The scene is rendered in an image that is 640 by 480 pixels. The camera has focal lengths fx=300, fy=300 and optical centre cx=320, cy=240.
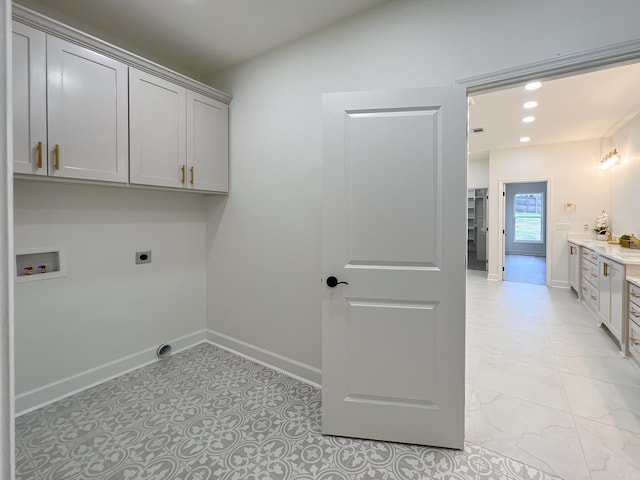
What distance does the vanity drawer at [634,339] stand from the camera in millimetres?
2619

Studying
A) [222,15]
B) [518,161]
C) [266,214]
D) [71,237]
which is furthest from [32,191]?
[518,161]

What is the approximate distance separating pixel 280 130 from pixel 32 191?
1.84 meters

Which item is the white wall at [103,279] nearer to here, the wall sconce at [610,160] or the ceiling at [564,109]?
the ceiling at [564,109]

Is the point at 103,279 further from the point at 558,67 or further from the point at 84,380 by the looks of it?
the point at 558,67

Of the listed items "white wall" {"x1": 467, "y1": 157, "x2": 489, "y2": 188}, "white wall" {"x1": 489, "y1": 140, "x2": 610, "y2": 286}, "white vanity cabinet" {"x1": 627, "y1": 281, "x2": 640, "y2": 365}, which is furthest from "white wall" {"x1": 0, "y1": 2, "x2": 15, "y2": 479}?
"white wall" {"x1": 467, "y1": 157, "x2": 489, "y2": 188}

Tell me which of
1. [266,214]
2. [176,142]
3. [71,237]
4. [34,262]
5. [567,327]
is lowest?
[567,327]

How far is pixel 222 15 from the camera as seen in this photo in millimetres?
2203

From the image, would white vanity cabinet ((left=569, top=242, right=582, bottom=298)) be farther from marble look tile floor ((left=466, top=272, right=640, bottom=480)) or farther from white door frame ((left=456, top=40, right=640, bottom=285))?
white door frame ((left=456, top=40, right=640, bottom=285))

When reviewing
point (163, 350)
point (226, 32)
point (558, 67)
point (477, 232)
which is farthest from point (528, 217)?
point (163, 350)

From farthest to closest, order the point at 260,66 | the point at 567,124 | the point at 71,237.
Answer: the point at 567,124 < the point at 260,66 < the point at 71,237

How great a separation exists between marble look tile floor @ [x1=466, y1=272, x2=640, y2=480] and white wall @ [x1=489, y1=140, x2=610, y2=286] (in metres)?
2.22

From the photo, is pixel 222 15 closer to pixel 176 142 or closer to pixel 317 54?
pixel 317 54

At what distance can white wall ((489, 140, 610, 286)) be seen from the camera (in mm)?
5426

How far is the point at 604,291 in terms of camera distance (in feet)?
11.4
